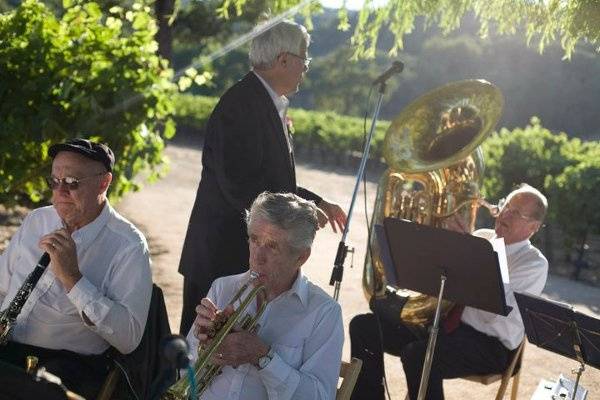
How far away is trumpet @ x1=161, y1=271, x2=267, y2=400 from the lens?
8.52ft

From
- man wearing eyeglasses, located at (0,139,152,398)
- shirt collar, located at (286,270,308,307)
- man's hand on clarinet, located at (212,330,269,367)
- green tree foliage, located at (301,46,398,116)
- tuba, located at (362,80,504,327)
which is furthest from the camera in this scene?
green tree foliage, located at (301,46,398,116)

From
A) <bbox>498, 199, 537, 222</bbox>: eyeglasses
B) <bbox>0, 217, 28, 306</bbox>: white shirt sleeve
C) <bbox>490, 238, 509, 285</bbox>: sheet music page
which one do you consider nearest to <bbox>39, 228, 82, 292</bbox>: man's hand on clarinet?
<bbox>0, 217, 28, 306</bbox>: white shirt sleeve

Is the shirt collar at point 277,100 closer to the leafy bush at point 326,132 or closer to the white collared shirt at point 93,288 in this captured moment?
the white collared shirt at point 93,288

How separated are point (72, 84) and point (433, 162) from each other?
3.26 meters

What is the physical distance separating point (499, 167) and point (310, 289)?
9402 mm

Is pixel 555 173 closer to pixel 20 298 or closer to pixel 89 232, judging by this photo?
pixel 89 232

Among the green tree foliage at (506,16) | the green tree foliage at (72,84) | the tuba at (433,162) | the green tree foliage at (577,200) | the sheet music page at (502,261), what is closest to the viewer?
the sheet music page at (502,261)

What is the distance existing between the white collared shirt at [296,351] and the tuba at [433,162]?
1.85m

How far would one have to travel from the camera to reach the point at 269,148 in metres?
4.21

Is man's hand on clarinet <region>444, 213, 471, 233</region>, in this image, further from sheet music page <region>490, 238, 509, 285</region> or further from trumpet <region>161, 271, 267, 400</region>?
trumpet <region>161, 271, 267, 400</region>

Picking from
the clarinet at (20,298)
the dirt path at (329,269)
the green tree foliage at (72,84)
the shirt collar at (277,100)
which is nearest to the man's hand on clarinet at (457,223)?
the shirt collar at (277,100)

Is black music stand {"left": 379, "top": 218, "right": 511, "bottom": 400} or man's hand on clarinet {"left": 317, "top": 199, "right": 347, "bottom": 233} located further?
man's hand on clarinet {"left": 317, "top": 199, "right": 347, "bottom": 233}

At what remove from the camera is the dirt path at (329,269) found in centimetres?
590

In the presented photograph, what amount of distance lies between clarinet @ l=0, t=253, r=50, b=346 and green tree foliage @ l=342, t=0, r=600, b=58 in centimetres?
359
